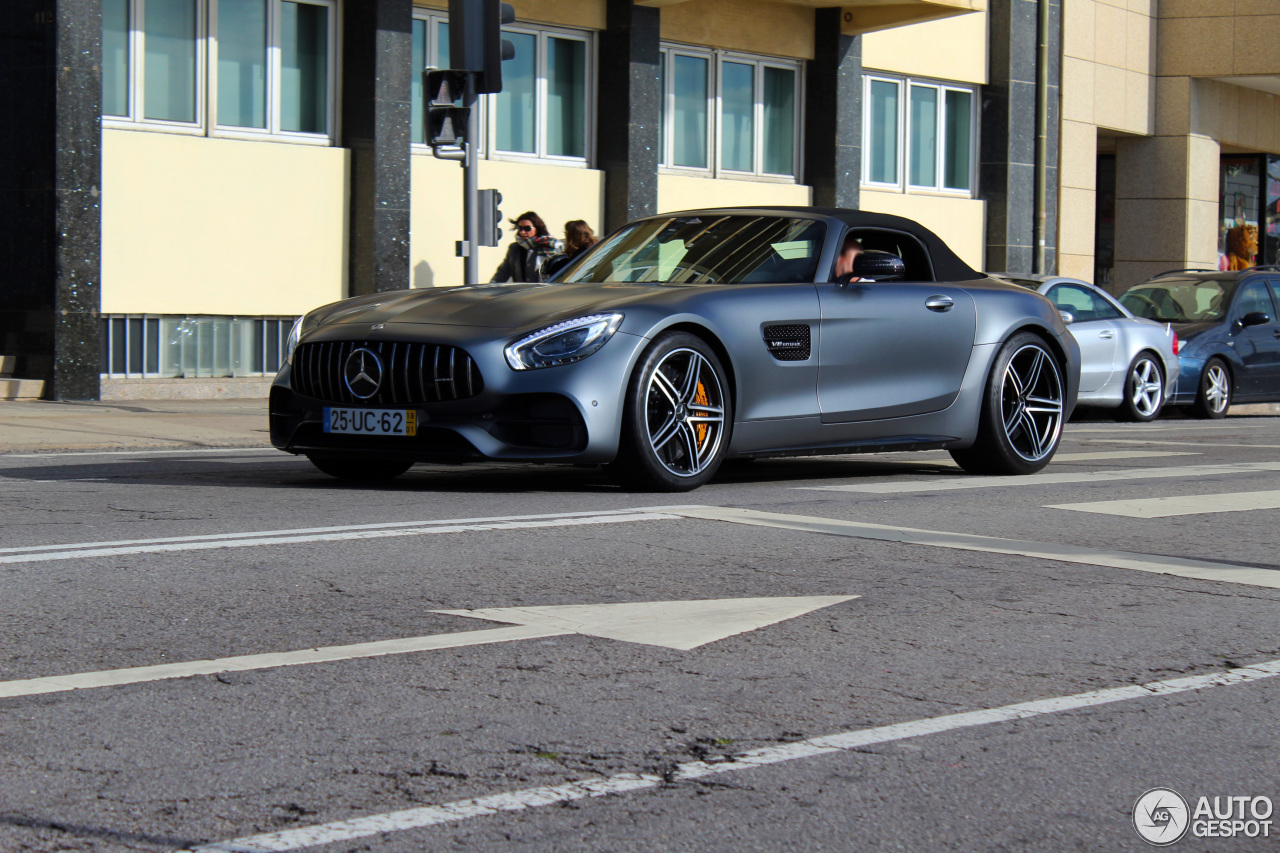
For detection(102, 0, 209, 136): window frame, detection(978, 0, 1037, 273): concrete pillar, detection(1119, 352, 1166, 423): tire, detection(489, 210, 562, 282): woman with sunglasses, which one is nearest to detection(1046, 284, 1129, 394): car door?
detection(1119, 352, 1166, 423): tire

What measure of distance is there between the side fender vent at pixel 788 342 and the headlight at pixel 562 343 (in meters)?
0.98

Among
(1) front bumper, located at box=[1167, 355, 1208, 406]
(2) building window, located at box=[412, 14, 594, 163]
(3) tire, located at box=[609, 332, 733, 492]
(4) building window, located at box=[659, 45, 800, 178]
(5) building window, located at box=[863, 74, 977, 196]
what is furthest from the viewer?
(5) building window, located at box=[863, 74, 977, 196]

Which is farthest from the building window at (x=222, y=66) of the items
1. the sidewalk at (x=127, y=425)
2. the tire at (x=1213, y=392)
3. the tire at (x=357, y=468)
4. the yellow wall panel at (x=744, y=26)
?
the tire at (x=1213, y=392)

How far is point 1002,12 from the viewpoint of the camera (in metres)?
26.4

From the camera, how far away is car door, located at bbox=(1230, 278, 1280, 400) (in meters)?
18.8

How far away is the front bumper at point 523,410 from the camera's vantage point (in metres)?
7.51

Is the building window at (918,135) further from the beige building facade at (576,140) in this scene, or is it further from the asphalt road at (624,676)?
the asphalt road at (624,676)

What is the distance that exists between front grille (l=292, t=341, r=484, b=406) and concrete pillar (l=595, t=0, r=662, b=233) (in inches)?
508

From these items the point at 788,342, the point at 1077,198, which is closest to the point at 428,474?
the point at 788,342

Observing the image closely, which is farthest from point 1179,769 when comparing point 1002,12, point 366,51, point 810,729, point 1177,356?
point 1002,12

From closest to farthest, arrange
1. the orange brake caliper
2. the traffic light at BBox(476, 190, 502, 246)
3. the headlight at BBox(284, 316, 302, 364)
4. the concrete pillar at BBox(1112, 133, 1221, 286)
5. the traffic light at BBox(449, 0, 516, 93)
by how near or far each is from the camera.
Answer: the orange brake caliper, the headlight at BBox(284, 316, 302, 364), the traffic light at BBox(449, 0, 516, 93), the traffic light at BBox(476, 190, 502, 246), the concrete pillar at BBox(1112, 133, 1221, 286)

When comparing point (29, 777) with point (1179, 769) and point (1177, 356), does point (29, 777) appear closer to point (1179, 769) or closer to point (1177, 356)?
point (1179, 769)

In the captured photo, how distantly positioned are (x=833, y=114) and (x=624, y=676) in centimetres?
2014

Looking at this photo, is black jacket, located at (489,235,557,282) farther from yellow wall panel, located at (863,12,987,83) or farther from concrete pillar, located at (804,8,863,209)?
yellow wall panel, located at (863,12,987,83)
